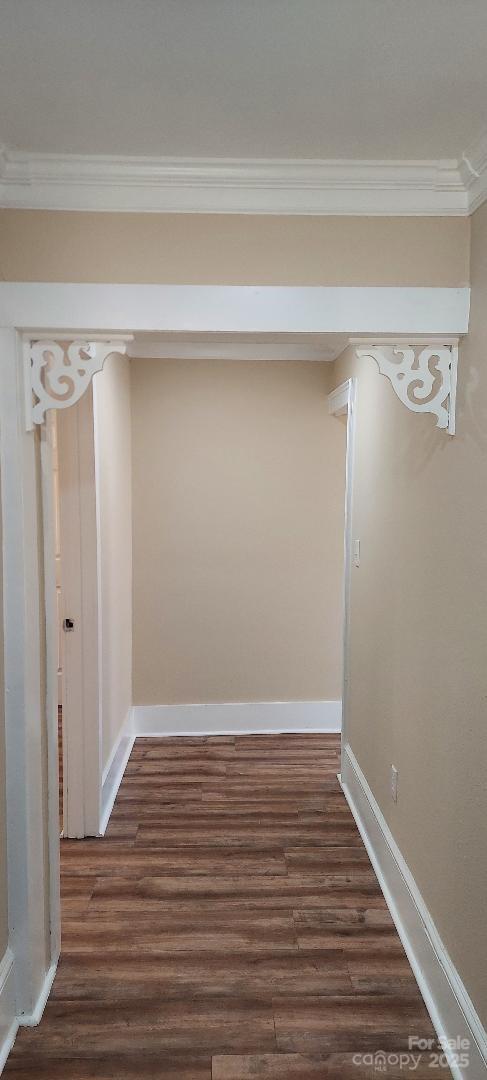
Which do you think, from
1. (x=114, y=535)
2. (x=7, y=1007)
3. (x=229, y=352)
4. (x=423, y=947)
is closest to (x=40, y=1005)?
(x=7, y=1007)

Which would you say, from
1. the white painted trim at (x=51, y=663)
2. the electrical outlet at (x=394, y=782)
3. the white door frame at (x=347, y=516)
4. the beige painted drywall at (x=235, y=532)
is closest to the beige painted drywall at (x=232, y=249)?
the white painted trim at (x=51, y=663)

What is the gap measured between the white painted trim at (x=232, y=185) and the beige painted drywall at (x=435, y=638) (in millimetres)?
155

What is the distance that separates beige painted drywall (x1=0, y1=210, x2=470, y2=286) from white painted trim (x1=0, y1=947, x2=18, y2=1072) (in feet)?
5.90

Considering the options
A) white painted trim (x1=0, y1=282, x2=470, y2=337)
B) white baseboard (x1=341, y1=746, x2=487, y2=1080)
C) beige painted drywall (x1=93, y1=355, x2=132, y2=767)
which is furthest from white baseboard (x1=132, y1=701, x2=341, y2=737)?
white painted trim (x1=0, y1=282, x2=470, y2=337)

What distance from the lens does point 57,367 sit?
1.76 metres

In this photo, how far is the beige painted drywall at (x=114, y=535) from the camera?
304cm

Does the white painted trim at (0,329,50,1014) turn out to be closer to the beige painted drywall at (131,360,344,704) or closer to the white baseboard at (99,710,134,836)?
the white baseboard at (99,710,134,836)

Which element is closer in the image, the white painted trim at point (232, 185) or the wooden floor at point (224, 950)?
the white painted trim at point (232, 185)

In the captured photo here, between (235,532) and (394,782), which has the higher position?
(235,532)

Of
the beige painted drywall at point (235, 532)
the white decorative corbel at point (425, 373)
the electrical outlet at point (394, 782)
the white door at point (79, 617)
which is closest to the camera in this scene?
the white decorative corbel at point (425, 373)

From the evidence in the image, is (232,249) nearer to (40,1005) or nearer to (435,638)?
(435,638)

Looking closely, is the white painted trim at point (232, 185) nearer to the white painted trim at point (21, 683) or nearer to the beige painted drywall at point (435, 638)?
the beige painted drywall at point (435, 638)

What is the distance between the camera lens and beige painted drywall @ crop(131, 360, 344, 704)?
3.90 metres

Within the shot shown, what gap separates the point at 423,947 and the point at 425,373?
66.3 inches
